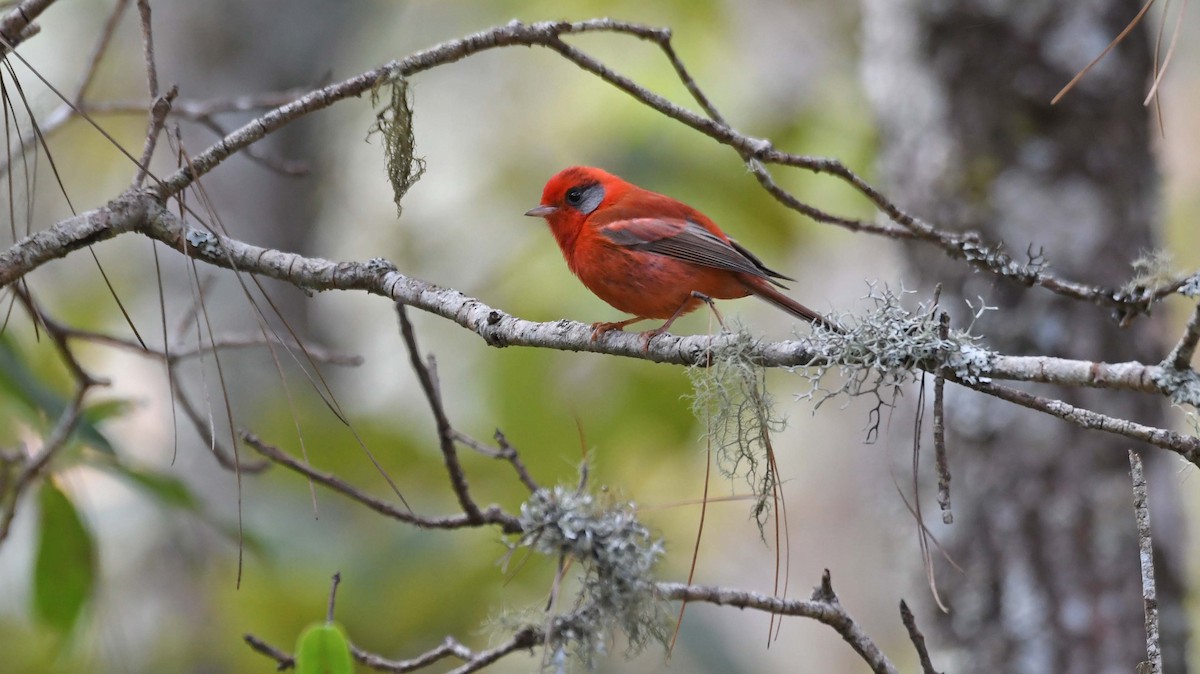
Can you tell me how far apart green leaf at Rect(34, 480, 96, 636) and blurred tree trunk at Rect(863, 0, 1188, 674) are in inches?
118

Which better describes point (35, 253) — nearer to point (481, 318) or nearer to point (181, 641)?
point (481, 318)

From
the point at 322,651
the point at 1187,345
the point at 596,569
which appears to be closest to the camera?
the point at 1187,345

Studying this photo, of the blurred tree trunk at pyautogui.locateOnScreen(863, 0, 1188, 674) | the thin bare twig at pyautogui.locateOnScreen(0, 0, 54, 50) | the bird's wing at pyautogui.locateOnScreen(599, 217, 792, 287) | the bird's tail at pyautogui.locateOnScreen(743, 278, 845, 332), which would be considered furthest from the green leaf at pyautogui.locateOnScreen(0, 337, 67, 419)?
the blurred tree trunk at pyautogui.locateOnScreen(863, 0, 1188, 674)

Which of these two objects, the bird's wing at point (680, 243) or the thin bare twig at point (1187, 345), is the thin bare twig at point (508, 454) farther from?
the thin bare twig at point (1187, 345)

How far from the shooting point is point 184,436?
244 inches

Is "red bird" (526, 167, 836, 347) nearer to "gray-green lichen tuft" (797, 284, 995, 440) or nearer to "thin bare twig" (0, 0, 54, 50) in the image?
"gray-green lichen tuft" (797, 284, 995, 440)

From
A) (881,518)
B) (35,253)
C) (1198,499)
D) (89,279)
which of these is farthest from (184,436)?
(1198,499)

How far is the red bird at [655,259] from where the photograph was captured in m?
3.39

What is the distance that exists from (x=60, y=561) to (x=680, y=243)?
2.18 m

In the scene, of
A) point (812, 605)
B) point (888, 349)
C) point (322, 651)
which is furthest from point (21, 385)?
point (888, 349)

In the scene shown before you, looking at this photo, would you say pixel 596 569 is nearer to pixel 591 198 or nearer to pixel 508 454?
pixel 508 454

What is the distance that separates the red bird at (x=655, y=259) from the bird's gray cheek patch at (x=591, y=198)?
0.02m

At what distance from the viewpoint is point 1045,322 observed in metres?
3.93

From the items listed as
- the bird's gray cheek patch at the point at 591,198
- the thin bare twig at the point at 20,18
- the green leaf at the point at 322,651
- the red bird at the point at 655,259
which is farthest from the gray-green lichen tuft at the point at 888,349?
the bird's gray cheek patch at the point at 591,198
